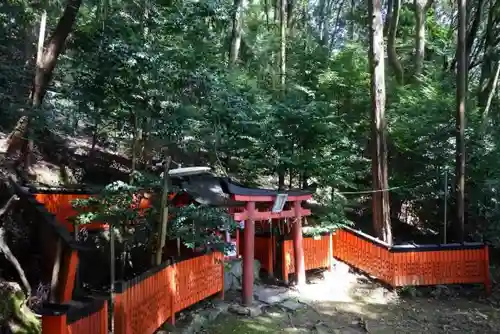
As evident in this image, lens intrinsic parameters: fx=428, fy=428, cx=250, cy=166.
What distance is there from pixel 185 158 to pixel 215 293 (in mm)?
4386

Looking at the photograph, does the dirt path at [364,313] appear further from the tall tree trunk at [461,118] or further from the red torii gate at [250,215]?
the tall tree trunk at [461,118]

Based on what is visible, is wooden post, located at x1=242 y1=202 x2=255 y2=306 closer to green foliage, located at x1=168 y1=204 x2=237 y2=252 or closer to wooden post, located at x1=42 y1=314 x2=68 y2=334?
green foliage, located at x1=168 y1=204 x2=237 y2=252

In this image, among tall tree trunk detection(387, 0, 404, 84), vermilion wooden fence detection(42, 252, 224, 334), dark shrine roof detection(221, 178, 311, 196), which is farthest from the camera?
tall tree trunk detection(387, 0, 404, 84)

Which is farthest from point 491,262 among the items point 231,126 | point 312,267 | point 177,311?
point 177,311

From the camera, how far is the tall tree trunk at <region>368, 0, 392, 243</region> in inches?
411

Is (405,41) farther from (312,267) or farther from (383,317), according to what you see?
(383,317)

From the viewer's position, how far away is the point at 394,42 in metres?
→ 15.1

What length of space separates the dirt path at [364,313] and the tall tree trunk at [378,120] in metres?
1.58

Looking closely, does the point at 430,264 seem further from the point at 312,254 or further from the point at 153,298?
the point at 153,298

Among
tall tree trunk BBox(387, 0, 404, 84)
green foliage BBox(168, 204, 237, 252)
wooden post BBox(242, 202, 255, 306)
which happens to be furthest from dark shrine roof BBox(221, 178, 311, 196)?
tall tree trunk BBox(387, 0, 404, 84)

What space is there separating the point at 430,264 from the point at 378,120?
360 cm

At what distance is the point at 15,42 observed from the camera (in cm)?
1045

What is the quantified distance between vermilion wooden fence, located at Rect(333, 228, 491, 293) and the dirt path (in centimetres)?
31

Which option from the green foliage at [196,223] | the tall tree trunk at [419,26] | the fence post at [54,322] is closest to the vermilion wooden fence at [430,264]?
the green foliage at [196,223]
